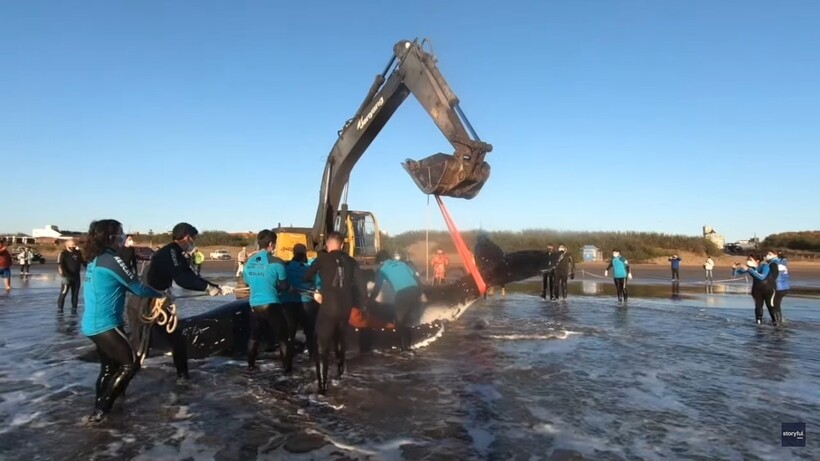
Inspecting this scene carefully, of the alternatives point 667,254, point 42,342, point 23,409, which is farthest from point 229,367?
point 667,254

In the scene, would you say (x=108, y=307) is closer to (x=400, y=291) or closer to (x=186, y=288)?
(x=186, y=288)

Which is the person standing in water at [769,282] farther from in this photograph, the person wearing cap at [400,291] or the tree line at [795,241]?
the tree line at [795,241]

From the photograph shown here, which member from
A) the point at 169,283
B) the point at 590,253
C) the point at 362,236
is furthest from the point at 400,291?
the point at 590,253

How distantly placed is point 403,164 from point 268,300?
372cm

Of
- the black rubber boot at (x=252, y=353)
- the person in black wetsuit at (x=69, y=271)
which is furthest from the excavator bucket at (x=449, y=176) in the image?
the person in black wetsuit at (x=69, y=271)

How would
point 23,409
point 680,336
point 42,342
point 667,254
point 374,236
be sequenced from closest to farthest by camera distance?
point 23,409 → point 42,342 → point 680,336 → point 374,236 → point 667,254

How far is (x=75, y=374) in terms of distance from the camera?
22.5ft

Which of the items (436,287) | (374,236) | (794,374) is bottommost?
(794,374)

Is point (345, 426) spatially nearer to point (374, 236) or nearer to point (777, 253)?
point (374, 236)

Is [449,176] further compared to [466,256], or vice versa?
[466,256]

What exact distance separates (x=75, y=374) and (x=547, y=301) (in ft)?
43.7

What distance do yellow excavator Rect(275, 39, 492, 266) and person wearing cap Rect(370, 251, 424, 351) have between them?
1.41m

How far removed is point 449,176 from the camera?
870 cm

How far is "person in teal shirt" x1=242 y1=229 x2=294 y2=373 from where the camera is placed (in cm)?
691
